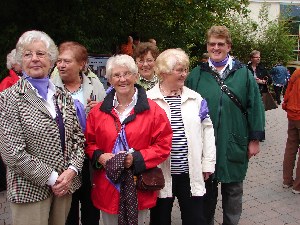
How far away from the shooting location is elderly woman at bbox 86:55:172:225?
9.85 ft

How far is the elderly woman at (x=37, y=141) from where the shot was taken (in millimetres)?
2605

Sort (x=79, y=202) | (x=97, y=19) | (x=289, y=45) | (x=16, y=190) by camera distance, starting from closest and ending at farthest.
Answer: (x=16, y=190) < (x=79, y=202) < (x=97, y=19) < (x=289, y=45)

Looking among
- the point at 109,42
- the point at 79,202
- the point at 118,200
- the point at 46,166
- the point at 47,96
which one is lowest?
the point at 79,202

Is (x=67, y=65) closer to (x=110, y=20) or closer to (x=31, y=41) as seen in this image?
(x=31, y=41)

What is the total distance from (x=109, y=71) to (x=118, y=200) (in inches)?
38.6

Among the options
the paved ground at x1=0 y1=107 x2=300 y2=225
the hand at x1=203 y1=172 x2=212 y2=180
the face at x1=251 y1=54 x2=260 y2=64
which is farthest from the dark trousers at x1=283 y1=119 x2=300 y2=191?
the face at x1=251 y1=54 x2=260 y2=64

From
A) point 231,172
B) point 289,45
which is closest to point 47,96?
point 231,172

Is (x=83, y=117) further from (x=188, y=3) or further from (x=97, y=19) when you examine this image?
(x=188, y=3)

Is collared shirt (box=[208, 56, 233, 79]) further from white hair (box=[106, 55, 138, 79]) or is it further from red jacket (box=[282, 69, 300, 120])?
red jacket (box=[282, 69, 300, 120])

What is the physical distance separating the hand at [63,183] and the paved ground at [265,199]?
2182mm

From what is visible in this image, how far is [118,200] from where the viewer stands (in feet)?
9.98

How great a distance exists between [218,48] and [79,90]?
134cm

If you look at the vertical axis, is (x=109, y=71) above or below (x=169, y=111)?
above

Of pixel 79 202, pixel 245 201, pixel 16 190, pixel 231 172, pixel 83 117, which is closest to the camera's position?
pixel 16 190
